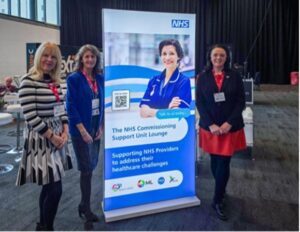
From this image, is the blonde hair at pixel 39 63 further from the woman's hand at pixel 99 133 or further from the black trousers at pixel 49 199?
the black trousers at pixel 49 199

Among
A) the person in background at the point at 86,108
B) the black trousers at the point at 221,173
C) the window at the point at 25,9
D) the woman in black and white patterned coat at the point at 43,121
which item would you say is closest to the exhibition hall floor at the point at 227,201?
the black trousers at the point at 221,173

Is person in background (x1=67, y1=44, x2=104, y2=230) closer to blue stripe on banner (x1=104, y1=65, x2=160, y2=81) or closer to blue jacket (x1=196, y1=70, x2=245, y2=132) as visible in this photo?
blue stripe on banner (x1=104, y1=65, x2=160, y2=81)

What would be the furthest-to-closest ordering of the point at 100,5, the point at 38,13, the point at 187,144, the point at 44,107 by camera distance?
the point at 100,5 → the point at 38,13 → the point at 187,144 → the point at 44,107

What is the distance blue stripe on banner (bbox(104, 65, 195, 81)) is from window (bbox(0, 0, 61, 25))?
667cm

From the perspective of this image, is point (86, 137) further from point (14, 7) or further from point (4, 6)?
point (14, 7)

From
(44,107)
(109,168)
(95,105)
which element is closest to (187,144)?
(109,168)

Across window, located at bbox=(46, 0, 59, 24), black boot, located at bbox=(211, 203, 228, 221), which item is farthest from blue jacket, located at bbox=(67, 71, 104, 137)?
window, located at bbox=(46, 0, 59, 24)

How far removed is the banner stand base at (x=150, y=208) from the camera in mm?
2613

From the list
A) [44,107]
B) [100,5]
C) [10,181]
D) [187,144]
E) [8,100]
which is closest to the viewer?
[44,107]

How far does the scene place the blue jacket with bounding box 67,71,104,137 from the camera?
90.7 inches

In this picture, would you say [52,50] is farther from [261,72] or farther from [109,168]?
[261,72]

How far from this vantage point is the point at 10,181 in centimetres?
347

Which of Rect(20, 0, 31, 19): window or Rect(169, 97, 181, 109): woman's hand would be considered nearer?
Rect(169, 97, 181, 109): woman's hand

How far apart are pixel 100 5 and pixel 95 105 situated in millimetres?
11902
